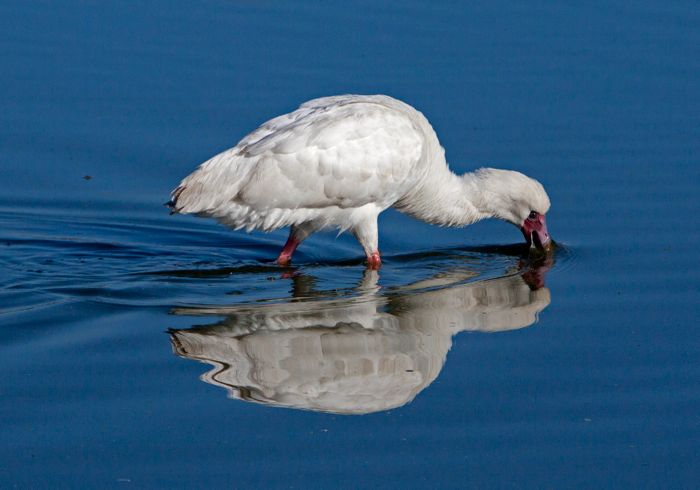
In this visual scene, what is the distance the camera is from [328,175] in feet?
34.6

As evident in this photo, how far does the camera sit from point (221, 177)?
10.4m

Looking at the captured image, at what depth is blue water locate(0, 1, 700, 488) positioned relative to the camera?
23.8ft

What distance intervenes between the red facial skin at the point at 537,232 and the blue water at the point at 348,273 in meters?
0.21

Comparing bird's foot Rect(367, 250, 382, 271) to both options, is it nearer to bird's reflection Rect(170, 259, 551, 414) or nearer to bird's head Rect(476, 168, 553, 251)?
bird's reflection Rect(170, 259, 551, 414)

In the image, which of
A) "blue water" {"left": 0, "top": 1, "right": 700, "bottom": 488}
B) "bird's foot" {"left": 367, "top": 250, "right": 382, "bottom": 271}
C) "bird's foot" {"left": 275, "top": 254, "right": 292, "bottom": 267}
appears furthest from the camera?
"bird's foot" {"left": 275, "top": 254, "right": 292, "bottom": 267}

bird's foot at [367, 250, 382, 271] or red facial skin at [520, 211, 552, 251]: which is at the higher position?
red facial skin at [520, 211, 552, 251]

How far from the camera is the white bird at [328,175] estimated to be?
34.1 ft

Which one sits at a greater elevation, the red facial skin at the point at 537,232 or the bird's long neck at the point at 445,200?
the bird's long neck at the point at 445,200

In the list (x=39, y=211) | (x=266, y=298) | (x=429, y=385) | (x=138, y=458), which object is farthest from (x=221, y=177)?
(x=138, y=458)

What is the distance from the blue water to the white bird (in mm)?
399

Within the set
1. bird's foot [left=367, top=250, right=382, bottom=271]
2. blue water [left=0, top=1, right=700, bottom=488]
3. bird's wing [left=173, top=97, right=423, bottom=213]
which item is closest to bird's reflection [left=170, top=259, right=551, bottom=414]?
blue water [left=0, top=1, right=700, bottom=488]

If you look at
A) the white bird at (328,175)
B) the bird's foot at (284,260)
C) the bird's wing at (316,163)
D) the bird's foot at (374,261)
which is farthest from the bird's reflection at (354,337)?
the bird's wing at (316,163)

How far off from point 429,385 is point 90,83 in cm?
664

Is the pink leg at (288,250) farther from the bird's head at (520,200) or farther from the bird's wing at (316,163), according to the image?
the bird's head at (520,200)
